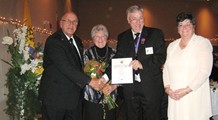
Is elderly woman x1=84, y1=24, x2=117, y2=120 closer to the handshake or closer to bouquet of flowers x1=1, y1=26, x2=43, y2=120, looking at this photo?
the handshake

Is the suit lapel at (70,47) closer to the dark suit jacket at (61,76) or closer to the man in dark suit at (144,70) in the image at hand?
the dark suit jacket at (61,76)

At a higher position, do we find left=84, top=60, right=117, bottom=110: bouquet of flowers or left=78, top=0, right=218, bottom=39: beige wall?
left=78, top=0, right=218, bottom=39: beige wall

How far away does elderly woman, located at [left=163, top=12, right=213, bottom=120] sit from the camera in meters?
2.31

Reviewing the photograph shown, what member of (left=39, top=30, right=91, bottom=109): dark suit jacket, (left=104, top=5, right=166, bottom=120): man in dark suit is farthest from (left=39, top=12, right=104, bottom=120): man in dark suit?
(left=104, top=5, right=166, bottom=120): man in dark suit

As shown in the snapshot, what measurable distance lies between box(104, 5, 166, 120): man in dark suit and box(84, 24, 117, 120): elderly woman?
23 cm

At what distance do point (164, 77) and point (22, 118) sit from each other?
6.96 feet

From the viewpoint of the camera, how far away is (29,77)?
3.60 meters

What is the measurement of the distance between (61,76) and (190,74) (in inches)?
47.3

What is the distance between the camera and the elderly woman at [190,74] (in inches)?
91.0

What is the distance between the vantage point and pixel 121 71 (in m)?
2.74

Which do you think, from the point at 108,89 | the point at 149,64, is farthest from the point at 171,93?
the point at 108,89

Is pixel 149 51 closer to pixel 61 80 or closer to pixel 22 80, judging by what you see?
pixel 61 80

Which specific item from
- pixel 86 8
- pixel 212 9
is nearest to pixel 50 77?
pixel 86 8

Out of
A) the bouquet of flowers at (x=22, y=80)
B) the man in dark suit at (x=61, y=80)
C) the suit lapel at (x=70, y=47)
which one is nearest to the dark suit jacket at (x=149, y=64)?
the man in dark suit at (x=61, y=80)
